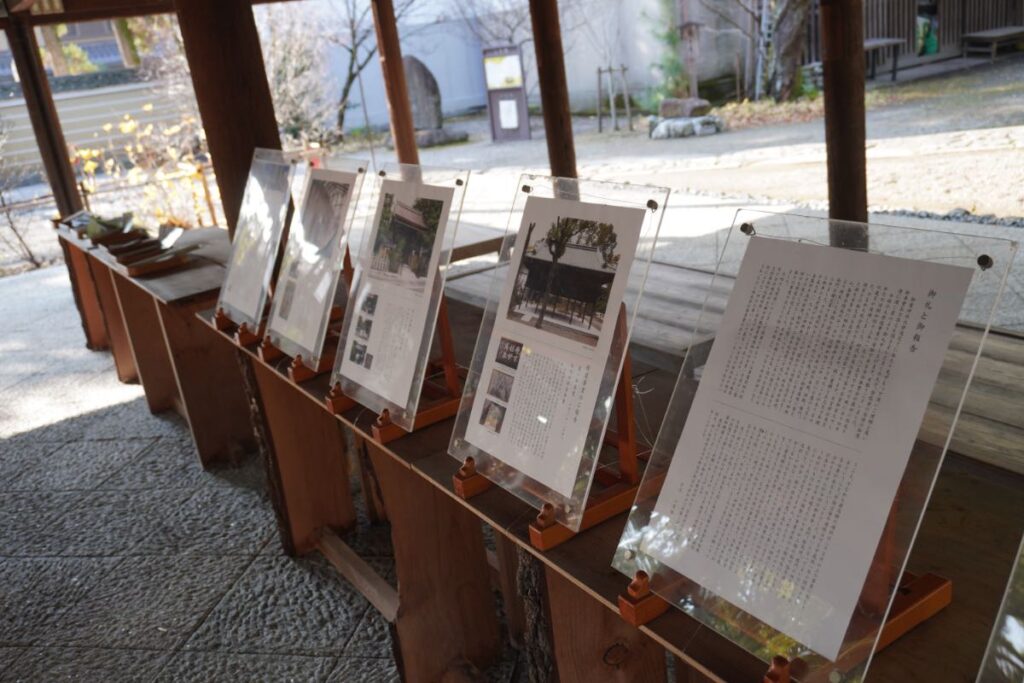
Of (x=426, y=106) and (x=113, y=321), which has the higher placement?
(x=426, y=106)

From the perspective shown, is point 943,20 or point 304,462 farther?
point 943,20

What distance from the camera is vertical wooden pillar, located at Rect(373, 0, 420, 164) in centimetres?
525

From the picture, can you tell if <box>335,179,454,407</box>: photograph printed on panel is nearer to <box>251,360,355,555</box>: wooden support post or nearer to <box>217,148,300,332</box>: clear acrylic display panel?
<box>217,148,300,332</box>: clear acrylic display panel

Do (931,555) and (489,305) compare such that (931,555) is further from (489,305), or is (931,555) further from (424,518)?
(424,518)

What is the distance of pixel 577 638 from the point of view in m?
1.54

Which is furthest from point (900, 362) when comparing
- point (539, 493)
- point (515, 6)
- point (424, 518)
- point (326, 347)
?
point (515, 6)

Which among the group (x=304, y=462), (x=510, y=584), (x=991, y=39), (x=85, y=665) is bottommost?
(x=85, y=665)

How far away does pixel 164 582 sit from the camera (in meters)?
3.08

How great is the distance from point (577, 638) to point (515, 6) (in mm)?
4462

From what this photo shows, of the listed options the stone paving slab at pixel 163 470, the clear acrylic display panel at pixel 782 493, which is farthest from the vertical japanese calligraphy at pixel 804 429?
the stone paving slab at pixel 163 470

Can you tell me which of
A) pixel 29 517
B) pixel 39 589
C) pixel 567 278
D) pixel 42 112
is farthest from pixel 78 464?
Result: pixel 567 278

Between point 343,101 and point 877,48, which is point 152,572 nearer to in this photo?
point 877,48

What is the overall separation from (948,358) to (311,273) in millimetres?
1788

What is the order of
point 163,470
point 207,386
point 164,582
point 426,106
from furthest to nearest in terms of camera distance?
point 426,106 → point 163,470 → point 207,386 → point 164,582
